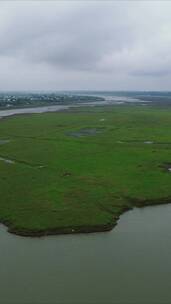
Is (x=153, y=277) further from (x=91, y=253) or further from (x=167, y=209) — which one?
(x=167, y=209)

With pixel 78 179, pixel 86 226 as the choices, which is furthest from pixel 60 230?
pixel 78 179

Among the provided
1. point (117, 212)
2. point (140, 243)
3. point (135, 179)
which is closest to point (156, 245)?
point (140, 243)

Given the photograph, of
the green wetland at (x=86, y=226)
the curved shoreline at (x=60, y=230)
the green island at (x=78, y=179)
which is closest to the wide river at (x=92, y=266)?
the green wetland at (x=86, y=226)

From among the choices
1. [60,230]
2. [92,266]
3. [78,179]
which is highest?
[78,179]

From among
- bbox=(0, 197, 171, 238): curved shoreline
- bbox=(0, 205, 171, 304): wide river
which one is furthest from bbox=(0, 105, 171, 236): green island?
bbox=(0, 205, 171, 304): wide river

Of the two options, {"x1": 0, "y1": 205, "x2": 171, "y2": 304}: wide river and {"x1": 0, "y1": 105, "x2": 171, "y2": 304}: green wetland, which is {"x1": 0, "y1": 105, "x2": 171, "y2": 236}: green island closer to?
{"x1": 0, "y1": 105, "x2": 171, "y2": 304}: green wetland

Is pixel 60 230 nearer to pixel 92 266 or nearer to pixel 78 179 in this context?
pixel 92 266
